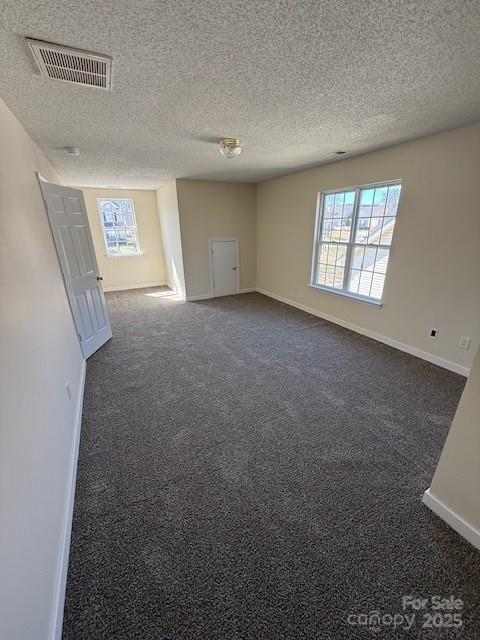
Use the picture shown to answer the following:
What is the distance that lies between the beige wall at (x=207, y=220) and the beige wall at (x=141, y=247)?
1.97 m

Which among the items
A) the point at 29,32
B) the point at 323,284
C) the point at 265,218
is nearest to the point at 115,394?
the point at 29,32

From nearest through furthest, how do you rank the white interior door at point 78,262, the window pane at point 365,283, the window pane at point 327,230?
the white interior door at point 78,262 → the window pane at point 365,283 → the window pane at point 327,230

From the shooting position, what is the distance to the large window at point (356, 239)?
3457 millimetres

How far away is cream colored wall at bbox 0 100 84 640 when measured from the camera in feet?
2.96

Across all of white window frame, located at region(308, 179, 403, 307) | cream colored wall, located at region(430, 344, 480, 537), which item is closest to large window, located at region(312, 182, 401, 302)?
white window frame, located at region(308, 179, 403, 307)

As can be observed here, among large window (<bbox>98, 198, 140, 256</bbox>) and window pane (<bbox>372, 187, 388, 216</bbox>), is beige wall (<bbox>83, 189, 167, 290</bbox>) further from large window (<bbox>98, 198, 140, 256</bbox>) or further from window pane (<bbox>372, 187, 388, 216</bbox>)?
window pane (<bbox>372, 187, 388, 216</bbox>)

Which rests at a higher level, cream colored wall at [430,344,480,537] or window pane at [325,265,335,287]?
window pane at [325,265,335,287]

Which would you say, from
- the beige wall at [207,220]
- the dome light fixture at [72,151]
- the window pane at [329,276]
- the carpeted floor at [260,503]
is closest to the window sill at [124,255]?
the beige wall at [207,220]

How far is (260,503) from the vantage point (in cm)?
159

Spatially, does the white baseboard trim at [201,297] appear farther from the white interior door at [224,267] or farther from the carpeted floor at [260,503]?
the carpeted floor at [260,503]

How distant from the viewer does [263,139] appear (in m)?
2.80

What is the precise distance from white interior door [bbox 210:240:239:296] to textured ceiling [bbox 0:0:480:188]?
9.31 feet

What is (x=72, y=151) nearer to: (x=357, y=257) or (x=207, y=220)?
(x=207, y=220)

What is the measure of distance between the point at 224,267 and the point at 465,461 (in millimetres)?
5253
